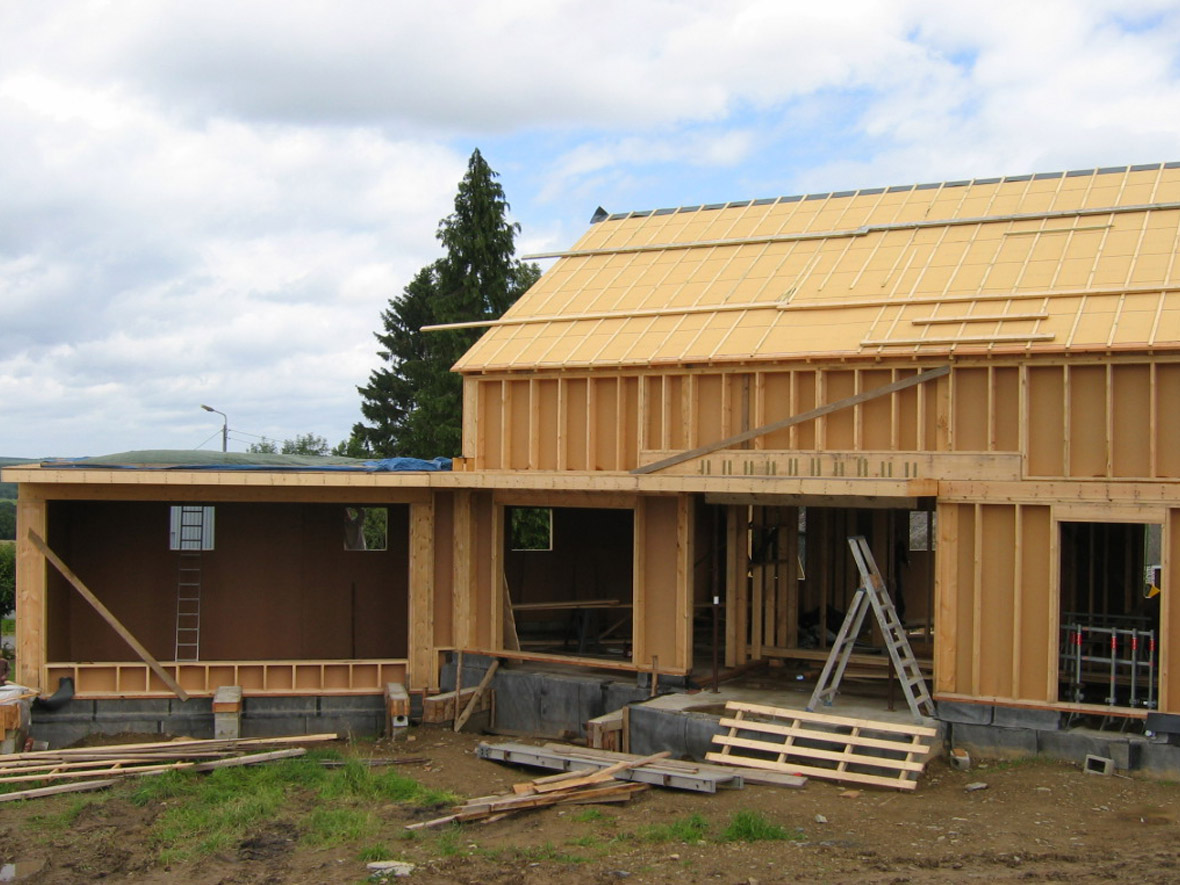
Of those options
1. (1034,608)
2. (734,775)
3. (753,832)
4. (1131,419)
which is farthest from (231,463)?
(1131,419)

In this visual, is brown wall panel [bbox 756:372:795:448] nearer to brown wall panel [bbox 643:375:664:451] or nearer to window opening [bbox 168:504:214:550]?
brown wall panel [bbox 643:375:664:451]

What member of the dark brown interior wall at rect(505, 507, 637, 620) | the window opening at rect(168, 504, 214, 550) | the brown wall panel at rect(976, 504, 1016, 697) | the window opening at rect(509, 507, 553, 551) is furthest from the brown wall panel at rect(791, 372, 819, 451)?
the window opening at rect(509, 507, 553, 551)

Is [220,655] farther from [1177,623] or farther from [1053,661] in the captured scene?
[1177,623]

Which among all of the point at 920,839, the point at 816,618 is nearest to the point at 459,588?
the point at 816,618

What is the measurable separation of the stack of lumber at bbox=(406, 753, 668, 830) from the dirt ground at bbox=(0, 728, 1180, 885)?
0.14 meters

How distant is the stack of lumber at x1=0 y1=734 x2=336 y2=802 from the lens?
48.6ft

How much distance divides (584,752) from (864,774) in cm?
350

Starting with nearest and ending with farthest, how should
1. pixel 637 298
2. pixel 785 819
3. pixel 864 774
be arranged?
pixel 785 819
pixel 864 774
pixel 637 298

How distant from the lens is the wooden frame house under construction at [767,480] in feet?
48.2

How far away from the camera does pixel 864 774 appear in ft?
45.9

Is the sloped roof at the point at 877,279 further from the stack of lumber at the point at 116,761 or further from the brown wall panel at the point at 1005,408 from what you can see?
the stack of lumber at the point at 116,761

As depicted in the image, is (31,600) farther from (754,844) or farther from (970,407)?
(970,407)

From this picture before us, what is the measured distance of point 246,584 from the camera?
2022 centimetres

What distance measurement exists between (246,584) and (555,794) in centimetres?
894
